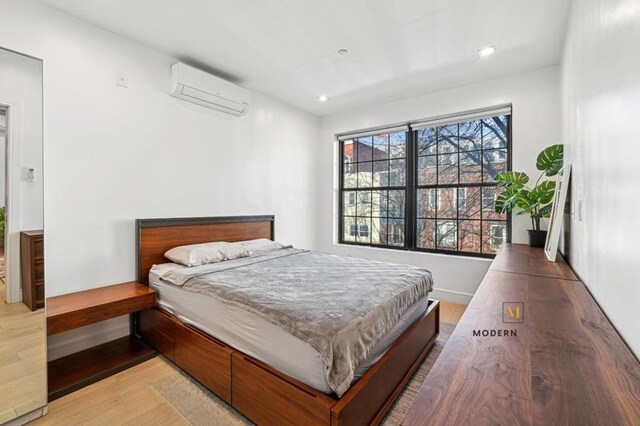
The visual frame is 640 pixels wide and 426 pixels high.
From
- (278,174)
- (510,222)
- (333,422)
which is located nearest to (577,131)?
(510,222)

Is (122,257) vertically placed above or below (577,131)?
below

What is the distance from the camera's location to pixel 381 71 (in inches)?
124

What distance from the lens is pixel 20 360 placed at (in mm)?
1711

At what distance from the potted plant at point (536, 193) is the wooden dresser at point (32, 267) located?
383cm

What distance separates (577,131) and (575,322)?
1.42m

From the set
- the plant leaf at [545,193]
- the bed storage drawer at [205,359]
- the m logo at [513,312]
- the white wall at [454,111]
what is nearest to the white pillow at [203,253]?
the bed storage drawer at [205,359]

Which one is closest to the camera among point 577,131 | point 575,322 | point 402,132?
point 575,322

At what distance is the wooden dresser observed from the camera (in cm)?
183

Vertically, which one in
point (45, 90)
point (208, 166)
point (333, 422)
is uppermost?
point (45, 90)

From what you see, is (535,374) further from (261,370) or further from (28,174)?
(28,174)

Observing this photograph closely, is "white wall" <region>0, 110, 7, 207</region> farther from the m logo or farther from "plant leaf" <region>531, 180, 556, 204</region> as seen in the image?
"plant leaf" <region>531, 180, 556, 204</region>

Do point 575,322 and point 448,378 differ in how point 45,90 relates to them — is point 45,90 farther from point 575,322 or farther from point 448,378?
point 575,322

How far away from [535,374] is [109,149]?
310cm

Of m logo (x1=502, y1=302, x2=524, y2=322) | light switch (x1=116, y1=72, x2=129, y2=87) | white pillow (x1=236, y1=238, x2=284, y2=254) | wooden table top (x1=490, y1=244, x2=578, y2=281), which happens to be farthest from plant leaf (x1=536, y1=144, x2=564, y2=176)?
→ light switch (x1=116, y1=72, x2=129, y2=87)
